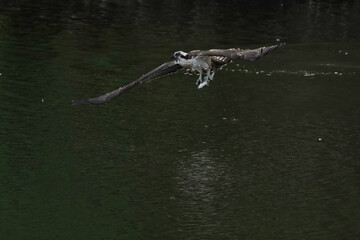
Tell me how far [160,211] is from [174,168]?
7.36ft

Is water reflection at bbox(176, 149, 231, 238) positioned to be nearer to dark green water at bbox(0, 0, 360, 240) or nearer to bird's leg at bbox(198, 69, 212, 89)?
dark green water at bbox(0, 0, 360, 240)

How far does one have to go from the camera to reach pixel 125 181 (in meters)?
18.5

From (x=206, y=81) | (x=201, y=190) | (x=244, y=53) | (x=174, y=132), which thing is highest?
(x=244, y=53)

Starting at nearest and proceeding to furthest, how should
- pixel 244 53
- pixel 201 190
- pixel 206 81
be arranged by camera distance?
1. pixel 244 53
2. pixel 206 81
3. pixel 201 190

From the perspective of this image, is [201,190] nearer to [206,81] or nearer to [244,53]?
[206,81]

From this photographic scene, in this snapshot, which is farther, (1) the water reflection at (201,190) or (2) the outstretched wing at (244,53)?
(1) the water reflection at (201,190)

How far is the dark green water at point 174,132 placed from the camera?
1680cm

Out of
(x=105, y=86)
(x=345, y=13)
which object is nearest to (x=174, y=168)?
(x=105, y=86)

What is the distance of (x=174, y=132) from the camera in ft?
70.7

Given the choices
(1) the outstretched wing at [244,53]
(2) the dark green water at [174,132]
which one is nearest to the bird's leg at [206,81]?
(1) the outstretched wing at [244,53]

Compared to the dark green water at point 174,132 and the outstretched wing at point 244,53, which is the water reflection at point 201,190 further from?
the outstretched wing at point 244,53

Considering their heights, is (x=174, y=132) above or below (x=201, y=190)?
below

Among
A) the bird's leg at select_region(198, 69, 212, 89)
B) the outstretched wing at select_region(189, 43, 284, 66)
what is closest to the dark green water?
the bird's leg at select_region(198, 69, 212, 89)

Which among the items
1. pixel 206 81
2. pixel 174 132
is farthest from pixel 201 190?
pixel 206 81
